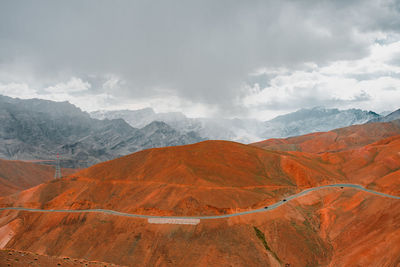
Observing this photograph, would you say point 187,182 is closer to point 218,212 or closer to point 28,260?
point 218,212

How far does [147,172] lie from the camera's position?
377 feet

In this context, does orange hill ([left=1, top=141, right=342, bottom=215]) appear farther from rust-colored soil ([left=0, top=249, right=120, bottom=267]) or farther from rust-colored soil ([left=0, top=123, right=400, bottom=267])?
rust-colored soil ([left=0, top=249, right=120, bottom=267])

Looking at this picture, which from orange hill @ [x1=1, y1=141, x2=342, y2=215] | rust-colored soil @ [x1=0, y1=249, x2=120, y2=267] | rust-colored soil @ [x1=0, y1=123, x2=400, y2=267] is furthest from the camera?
orange hill @ [x1=1, y1=141, x2=342, y2=215]

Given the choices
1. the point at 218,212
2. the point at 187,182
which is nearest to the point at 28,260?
the point at 218,212

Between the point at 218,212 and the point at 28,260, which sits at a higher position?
the point at 28,260

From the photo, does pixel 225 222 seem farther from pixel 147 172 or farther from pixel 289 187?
pixel 147 172

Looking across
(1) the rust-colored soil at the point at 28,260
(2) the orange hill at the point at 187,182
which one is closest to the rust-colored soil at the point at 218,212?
(2) the orange hill at the point at 187,182

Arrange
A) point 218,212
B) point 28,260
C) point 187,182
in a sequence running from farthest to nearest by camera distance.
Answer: point 187,182 → point 218,212 → point 28,260

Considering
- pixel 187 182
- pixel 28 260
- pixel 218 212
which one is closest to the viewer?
pixel 28 260

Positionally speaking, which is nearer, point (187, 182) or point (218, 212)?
point (218, 212)

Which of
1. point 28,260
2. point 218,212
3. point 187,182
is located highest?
point 187,182

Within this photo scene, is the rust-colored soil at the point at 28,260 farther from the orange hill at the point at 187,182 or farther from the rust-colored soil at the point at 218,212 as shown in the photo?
the orange hill at the point at 187,182

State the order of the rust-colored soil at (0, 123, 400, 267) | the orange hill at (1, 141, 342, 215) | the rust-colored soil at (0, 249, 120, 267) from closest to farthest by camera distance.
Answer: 1. the rust-colored soil at (0, 249, 120, 267)
2. the rust-colored soil at (0, 123, 400, 267)
3. the orange hill at (1, 141, 342, 215)

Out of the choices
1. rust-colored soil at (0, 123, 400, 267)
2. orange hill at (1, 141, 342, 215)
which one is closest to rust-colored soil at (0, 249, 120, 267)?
rust-colored soil at (0, 123, 400, 267)
